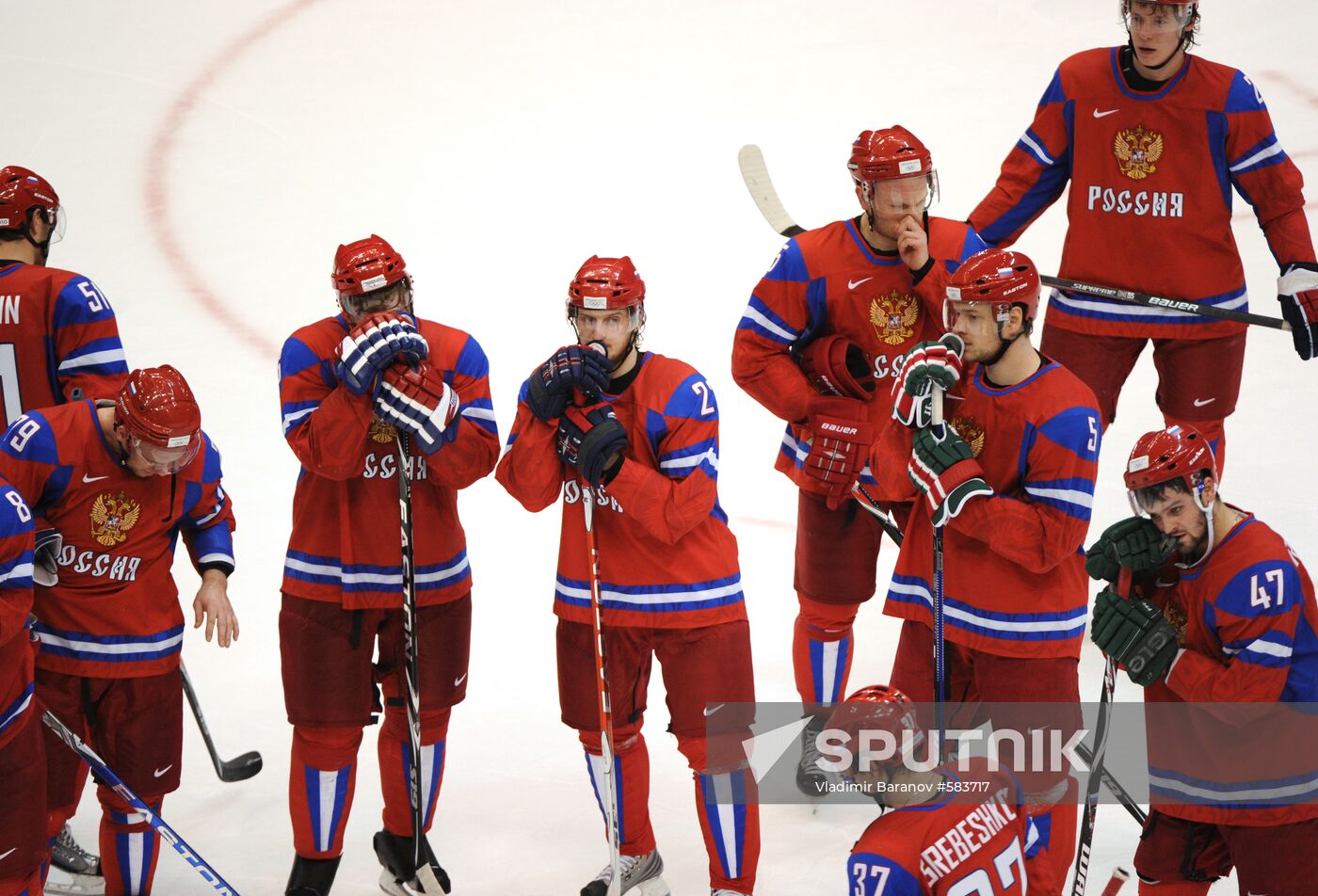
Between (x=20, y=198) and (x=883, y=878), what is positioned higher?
(x=20, y=198)

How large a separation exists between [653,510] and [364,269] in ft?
2.69

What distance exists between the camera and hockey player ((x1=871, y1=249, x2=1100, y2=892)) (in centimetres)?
326

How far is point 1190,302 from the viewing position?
4328 mm

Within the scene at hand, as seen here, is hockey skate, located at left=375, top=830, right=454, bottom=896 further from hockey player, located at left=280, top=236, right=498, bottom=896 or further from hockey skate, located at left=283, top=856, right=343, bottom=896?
hockey skate, located at left=283, top=856, right=343, bottom=896

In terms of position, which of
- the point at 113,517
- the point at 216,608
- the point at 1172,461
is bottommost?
the point at 216,608

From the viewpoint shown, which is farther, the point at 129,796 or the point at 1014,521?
the point at 129,796

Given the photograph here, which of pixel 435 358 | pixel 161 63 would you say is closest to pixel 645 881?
pixel 435 358

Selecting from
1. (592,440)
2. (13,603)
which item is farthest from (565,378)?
(13,603)

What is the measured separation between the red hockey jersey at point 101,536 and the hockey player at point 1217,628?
6.51 feet

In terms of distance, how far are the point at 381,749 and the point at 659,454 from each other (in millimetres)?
1006

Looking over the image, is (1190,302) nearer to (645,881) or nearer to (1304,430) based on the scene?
(1304,430)

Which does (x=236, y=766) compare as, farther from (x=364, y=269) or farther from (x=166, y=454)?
(x=364, y=269)

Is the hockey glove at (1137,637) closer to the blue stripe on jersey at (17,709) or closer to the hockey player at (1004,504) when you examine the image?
the hockey player at (1004,504)

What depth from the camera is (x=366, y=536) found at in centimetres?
362
